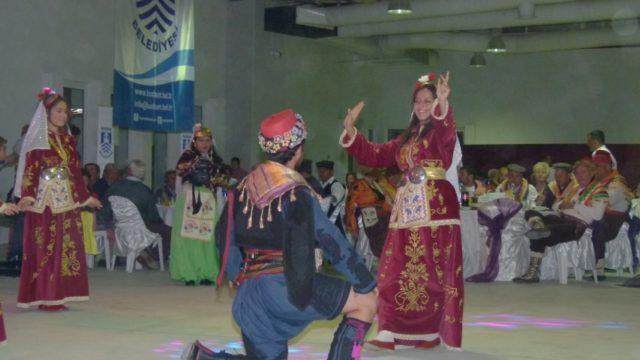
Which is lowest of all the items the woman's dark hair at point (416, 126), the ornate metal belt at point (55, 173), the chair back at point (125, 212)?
the chair back at point (125, 212)

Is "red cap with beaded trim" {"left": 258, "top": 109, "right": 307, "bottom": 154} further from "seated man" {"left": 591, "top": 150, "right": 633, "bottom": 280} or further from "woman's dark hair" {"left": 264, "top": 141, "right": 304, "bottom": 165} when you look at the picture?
"seated man" {"left": 591, "top": 150, "right": 633, "bottom": 280}

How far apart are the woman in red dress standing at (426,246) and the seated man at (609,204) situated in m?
4.47

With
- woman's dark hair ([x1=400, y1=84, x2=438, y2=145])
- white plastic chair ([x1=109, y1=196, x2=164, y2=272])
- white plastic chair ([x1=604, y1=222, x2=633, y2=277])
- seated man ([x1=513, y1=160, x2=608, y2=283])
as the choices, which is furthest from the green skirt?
white plastic chair ([x1=604, y1=222, x2=633, y2=277])

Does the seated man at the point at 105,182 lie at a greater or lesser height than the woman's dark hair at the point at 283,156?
lesser

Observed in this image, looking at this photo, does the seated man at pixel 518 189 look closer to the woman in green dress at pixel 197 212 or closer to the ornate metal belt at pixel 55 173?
the woman in green dress at pixel 197 212

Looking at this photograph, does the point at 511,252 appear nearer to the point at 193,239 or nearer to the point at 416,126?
the point at 193,239

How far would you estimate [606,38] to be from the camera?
1570 centimetres

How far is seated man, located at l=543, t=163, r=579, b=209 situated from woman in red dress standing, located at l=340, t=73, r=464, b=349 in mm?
4614

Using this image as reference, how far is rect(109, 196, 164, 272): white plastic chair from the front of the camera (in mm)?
10227

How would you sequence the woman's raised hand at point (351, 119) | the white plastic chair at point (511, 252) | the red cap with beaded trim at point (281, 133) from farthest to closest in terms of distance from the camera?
the white plastic chair at point (511, 252) → the woman's raised hand at point (351, 119) → the red cap with beaded trim at point (281, 133)

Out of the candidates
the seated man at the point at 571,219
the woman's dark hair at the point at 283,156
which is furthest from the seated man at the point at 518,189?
the woman's dark hair at the point at 283,156

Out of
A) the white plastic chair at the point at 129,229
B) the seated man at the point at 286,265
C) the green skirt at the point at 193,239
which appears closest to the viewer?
the seated man at the point at 286,265

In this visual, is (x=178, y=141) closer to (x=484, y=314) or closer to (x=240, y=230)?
(x=484, y=314)

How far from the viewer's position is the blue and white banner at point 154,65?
11859 millimetres
